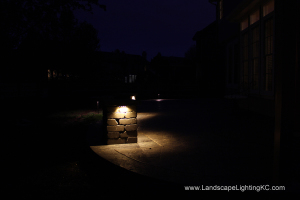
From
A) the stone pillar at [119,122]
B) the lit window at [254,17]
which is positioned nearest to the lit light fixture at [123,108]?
the stone pillar at [119,122]

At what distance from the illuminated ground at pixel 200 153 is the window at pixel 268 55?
5.58ft

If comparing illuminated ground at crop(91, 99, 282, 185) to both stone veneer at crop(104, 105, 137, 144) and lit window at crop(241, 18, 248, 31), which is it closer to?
stone veneer at crop(104, 105, 137, 144)

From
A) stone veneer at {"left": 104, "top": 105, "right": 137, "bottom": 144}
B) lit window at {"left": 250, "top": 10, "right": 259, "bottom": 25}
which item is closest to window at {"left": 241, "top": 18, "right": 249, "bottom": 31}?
lit window at {"left": 250, "top": 10, "right": 259, "bottom": 25}

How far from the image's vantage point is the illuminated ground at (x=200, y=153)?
9.60ft

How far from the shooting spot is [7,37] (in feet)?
31.8

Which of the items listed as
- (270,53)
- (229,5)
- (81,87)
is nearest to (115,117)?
(270,53)

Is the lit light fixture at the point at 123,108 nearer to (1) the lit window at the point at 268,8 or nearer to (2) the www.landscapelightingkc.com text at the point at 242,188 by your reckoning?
(2) the www.landscapelightingkc.com text at the point at 242,188

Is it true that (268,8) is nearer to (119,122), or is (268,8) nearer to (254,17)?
(254,17)

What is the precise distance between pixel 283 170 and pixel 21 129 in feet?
23.7

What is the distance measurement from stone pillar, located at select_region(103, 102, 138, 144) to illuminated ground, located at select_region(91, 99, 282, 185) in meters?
0.18

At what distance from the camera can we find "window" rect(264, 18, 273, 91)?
282 inches

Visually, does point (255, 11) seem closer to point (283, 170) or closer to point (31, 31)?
point (283, 170)

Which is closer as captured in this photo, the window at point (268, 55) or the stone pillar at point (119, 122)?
the stone pillar at point (119, 122)

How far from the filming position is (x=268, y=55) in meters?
7.22
